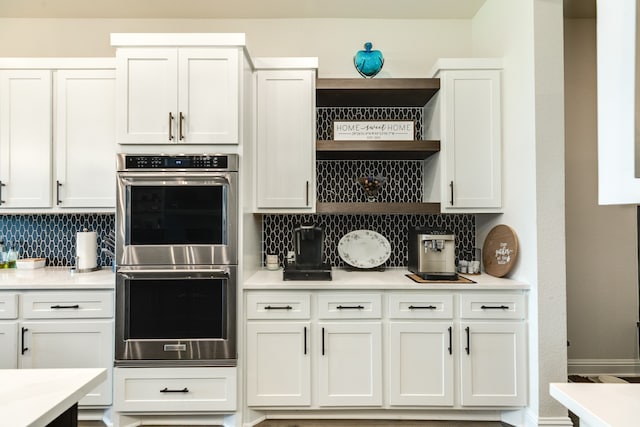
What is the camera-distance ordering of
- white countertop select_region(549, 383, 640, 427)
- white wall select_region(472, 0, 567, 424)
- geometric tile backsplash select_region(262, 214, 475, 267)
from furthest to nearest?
1. geometric tile backsplash select_region(262, 214, 475, 267)
2. white wall select_region(472, 0, 567, 424)
3. white countertop select_region(549, 383, 640, 427)

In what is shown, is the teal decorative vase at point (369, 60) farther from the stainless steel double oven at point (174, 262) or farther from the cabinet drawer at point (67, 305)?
the cabinet drawer at point (67, 305)

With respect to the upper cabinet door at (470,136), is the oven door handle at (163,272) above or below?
below

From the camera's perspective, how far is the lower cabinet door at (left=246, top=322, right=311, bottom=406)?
7.40ft

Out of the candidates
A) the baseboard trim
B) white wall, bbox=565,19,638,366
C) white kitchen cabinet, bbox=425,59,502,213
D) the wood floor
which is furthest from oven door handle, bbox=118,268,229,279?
the baseboard trim

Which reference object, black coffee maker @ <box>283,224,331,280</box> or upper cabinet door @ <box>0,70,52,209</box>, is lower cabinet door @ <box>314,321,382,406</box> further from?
upper cabinet door @ <box>0,70,52,209</box>

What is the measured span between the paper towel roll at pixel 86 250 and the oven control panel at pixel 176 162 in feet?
2.56

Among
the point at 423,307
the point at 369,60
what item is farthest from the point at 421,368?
the point at 369,60

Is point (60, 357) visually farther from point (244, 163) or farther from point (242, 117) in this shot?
point (242, 117)

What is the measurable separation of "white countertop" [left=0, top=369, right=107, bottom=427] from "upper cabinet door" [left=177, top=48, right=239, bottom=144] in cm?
158

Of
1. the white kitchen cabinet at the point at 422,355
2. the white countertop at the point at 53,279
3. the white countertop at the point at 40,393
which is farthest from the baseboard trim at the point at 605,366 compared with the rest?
the white countertop at the point at 53,279

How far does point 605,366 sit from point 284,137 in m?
3.16

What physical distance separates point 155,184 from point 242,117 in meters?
0.67

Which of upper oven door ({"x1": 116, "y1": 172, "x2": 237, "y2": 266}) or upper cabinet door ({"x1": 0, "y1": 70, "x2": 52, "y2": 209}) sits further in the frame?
upper cabinet door ({"x1": 0, "y1": 70, "x2": 52, "y2": 209})

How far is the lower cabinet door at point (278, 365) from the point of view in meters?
2.26
